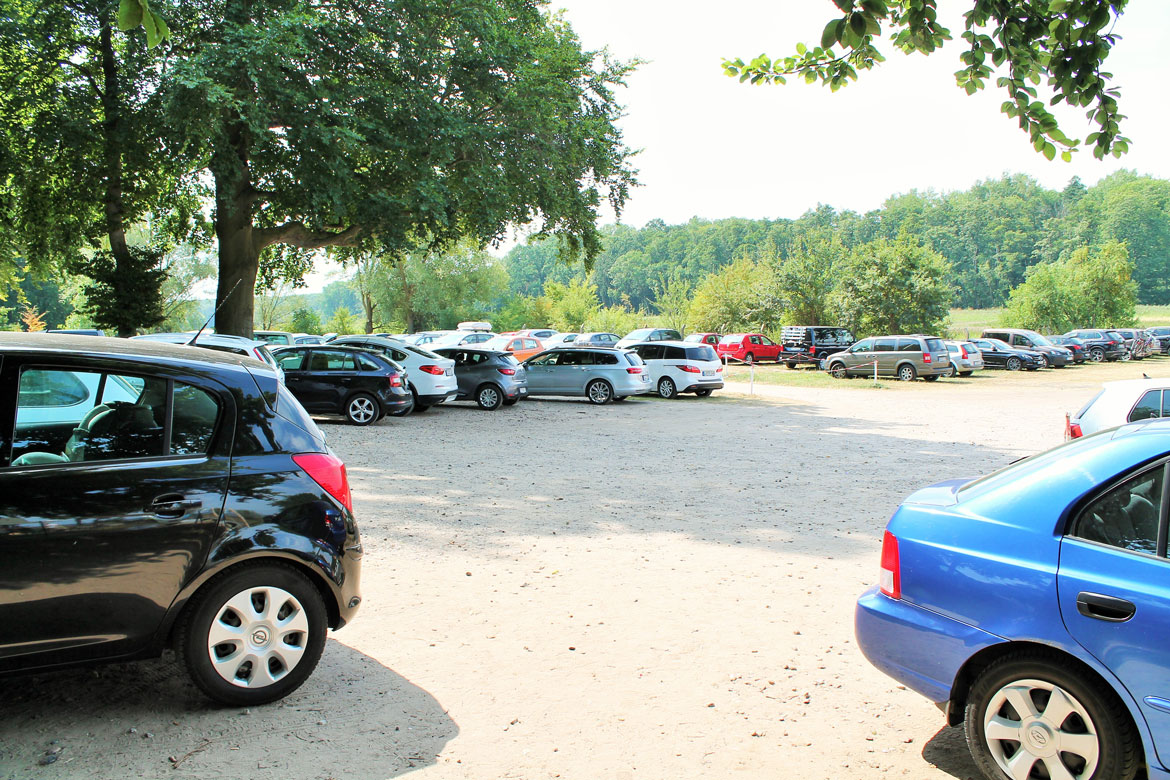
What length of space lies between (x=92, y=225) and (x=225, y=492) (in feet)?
78.0

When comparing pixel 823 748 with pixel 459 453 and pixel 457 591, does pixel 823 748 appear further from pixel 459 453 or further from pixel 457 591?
pixel 459 453

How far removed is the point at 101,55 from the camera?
19.3 metres

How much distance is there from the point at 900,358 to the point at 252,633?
3172 centimetres

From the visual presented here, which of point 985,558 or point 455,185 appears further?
point 455,185

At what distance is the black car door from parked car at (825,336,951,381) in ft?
104

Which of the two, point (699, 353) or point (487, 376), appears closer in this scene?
point (487, 376)

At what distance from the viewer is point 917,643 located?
341 cm

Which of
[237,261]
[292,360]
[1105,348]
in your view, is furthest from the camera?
[1105,348]

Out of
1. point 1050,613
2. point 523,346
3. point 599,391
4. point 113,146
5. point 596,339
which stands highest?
point 113,146

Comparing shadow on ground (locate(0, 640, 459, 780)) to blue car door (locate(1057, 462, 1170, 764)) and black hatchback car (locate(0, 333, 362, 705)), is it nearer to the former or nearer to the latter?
black hatchback car (locate(0, 333, 362, 705))

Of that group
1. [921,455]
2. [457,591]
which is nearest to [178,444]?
[457,591]

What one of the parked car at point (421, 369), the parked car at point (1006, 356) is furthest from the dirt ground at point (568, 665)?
the parked car at point (1006, 356)

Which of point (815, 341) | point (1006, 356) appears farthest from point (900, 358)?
point (1006, 356)

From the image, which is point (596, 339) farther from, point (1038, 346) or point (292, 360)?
point (292, 360)
